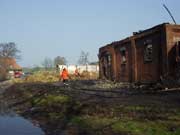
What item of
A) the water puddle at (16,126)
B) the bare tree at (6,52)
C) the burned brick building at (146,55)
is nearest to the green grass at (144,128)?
the water puddle at (16,126)

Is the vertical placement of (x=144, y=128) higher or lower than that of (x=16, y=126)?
higher

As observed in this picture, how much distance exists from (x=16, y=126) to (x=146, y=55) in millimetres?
15532

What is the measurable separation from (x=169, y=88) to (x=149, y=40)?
599cm

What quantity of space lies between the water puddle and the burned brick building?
1141cm

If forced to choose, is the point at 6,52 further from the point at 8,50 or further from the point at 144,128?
the point at 144,128

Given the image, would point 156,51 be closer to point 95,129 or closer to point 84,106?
point 84,106

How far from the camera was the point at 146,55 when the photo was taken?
27625 millimetres

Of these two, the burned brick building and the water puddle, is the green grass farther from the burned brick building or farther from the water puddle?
the burned brick building

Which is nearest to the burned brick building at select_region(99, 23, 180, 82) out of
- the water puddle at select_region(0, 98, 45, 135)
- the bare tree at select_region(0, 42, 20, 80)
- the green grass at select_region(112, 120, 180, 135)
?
the water puddle at select_region(0, 98, 45, 135)

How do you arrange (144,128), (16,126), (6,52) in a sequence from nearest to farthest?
(144,128)
(16,126)
(6,52)

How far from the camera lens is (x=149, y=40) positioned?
26.7 meters

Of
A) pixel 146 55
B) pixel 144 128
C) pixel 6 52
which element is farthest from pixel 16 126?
pixel 6 52

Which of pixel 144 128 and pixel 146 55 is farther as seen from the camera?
pixel 146 55

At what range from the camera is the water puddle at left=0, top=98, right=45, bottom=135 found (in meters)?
12.9
